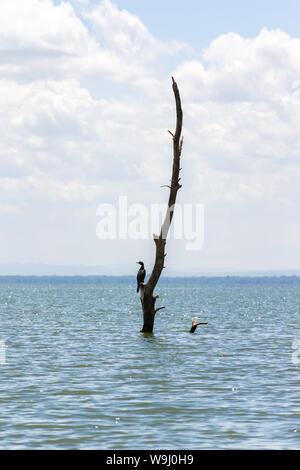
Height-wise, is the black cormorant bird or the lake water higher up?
the black cormorant bird

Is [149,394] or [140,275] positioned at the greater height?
[140,275]

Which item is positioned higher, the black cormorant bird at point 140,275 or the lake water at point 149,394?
the black cormorant bird at point 140,275

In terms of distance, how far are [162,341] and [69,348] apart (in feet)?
17.1

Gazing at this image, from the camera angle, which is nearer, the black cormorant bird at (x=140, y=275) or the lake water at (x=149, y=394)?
the lake water at (x=149, y=394)

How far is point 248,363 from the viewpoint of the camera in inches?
→ 1109

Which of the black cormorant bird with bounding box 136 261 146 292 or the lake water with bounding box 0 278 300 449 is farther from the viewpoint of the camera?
the black cormorant bird with bounding box 136 261 146 292

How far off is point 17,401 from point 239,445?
277 inches

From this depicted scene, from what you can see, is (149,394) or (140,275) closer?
(149,394)
